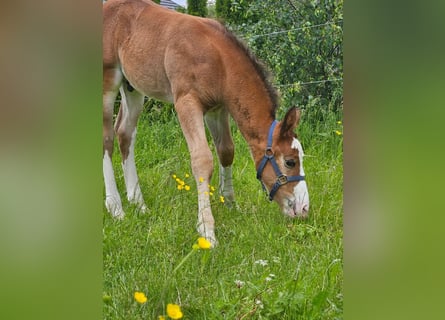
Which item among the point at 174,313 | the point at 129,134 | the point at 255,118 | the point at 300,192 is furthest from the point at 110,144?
the point at 174,313

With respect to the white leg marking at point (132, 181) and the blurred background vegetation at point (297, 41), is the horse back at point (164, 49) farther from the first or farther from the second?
the white leg marking at point (132, 181)

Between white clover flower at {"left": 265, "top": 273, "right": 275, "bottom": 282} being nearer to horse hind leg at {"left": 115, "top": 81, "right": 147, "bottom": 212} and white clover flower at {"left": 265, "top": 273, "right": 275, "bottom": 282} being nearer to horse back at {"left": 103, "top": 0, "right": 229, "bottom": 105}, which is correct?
horse hind leg at {"left": 115, "top": 81, "right": 147, "bottom": 212}

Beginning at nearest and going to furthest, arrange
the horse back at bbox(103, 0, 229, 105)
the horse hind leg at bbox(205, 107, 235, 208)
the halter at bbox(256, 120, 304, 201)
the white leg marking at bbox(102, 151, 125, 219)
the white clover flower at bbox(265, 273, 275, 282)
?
1. the white clover flower at bbox(265, 273, 275, 282)
2. the white leg marking at bbox(102, 151, 125, 219)
3. the halter at bbox(256, 120, 304, 201)
4. the horse hind leg at bbox(205, 107, 235, 208)
5. the horse back at bbox(103, 0, 229, 105)

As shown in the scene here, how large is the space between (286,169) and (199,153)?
1.38 feet

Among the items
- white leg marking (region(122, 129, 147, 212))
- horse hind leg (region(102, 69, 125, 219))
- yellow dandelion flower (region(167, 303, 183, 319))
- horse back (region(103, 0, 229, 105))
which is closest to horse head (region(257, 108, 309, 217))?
horse back (region(103, 0, 229, 105))

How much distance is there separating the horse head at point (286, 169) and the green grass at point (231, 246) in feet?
0.15

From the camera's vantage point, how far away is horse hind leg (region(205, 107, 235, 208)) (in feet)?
7.73

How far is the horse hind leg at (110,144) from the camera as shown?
81.3 inches

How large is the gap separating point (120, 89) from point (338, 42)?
145 centimetres

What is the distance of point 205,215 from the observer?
2.15m

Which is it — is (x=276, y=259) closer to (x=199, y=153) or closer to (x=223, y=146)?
(x=199, y=153)

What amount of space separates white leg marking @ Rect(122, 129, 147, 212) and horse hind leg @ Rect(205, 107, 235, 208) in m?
0.38
